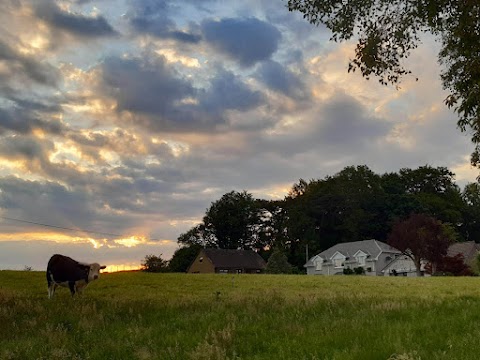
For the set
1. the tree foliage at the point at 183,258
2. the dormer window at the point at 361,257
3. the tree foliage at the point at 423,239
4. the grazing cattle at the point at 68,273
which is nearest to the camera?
the grazing cattle at the point at 68,273

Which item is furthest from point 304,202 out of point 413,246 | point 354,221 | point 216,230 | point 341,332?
point 341,332

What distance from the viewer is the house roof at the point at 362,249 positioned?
10700 centimetres

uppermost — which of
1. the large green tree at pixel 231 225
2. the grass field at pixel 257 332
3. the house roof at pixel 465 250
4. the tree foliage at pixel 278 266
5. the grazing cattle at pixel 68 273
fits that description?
the large green tree at pixel 231 225

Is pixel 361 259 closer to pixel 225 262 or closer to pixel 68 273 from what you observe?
pixel 225 262

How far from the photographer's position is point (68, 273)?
21.4 m

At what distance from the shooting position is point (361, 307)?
1262 centimetres

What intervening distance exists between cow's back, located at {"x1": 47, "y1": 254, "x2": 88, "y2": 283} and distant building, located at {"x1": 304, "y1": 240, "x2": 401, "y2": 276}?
92.1 metres

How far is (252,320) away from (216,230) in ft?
396

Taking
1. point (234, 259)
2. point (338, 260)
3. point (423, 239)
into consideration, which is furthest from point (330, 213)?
point (423, 239)

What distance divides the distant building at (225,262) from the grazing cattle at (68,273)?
300 ft

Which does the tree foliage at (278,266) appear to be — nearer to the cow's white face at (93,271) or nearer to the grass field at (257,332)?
the cow's white face at (93,271)

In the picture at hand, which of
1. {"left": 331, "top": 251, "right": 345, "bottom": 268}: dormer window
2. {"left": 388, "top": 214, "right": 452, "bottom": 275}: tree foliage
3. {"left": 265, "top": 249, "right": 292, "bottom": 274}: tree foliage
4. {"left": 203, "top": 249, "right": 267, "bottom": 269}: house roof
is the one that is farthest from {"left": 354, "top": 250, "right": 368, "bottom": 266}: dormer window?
{"left": 265, "top": 249, "right": 292, "bottom": 274}: tree foliage

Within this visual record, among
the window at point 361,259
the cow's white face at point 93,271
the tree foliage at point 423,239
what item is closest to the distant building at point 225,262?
the window at point 361,259

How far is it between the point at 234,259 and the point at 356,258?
2808 centimetres
